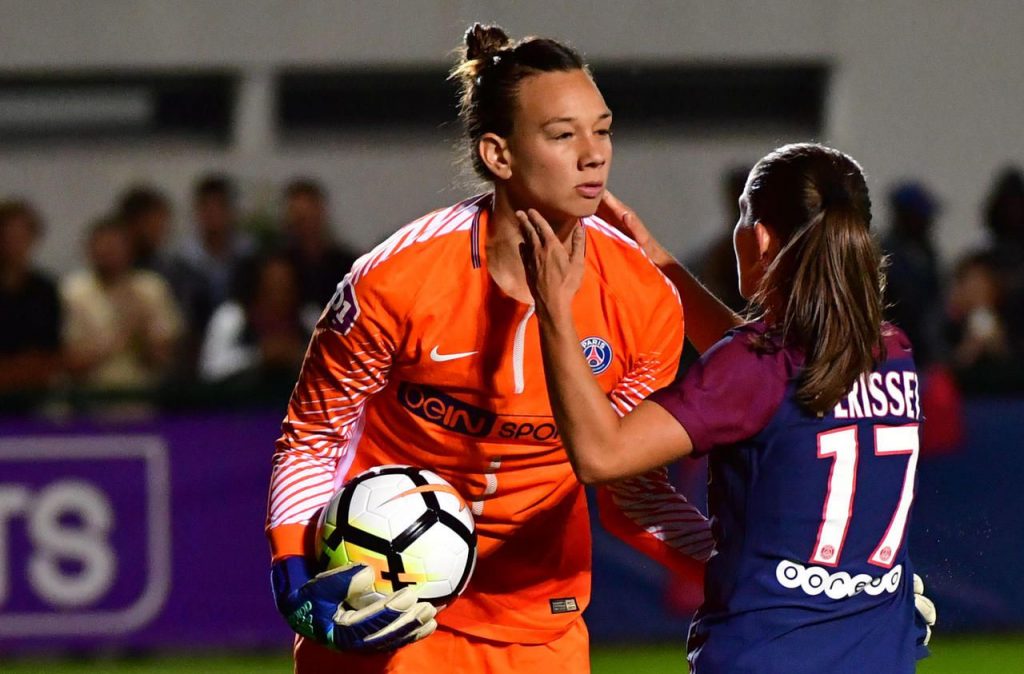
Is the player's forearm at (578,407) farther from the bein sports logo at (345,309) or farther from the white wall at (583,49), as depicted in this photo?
the white wall at (583,49)

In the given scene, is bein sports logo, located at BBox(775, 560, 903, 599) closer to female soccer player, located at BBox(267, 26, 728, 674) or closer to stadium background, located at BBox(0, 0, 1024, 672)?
female soccer player, located at BBox(267, 26, 728, 674)

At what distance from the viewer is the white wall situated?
1374cm

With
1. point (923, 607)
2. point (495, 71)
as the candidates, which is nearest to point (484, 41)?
point (495, 71)

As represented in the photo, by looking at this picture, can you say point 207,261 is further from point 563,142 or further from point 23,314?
point 563,142

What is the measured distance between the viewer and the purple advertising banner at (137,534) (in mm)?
7035

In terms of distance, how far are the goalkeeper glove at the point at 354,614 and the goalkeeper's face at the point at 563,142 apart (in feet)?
2.77

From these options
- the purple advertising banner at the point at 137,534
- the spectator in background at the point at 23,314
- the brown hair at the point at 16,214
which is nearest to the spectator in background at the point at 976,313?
the purple advertising banner at the point at 137,534

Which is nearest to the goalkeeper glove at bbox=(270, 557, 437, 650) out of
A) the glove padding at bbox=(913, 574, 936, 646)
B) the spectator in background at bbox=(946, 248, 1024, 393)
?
the glove padding at bbox=(913, 574, 936, 646)

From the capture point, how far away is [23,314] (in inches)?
295

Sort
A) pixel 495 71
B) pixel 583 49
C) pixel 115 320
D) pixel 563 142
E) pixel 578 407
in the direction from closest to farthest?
pixel 578 407 → pixel 563 142 → pixel 495 71 → pixel 115 320 → pixel 583 49

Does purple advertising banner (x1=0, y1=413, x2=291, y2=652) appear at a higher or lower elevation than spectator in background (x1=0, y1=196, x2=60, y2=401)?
lower

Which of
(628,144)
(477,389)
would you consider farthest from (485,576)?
(628,144)

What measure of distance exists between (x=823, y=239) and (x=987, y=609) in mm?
4842

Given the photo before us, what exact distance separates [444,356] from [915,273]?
4696mm
